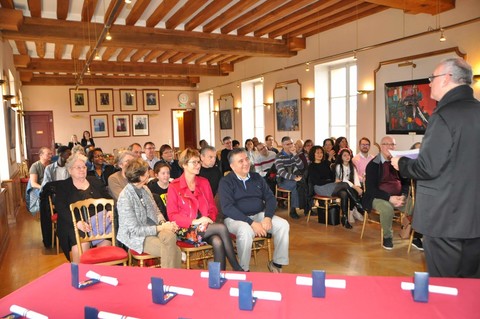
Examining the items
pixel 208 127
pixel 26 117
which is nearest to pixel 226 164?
pixel 208 127

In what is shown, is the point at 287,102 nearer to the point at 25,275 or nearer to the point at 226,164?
the point at 226,164

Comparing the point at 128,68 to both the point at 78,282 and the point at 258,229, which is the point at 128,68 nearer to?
the point at 258,229

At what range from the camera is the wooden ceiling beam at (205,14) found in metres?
7.17

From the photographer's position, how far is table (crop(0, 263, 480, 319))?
5.25ft

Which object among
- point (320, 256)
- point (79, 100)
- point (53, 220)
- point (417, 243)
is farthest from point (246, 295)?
point (79, 100)

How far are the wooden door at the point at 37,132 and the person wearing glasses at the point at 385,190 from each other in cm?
1392

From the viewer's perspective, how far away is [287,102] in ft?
36.5

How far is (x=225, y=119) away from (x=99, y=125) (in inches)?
222

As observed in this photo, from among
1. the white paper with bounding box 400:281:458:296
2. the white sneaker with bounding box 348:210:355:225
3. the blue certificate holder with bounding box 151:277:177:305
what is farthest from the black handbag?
the blue certificate holder with bounding box 151:277:177:305

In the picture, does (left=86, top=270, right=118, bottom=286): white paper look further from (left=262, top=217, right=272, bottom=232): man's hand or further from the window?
the window

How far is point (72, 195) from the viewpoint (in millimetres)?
3898

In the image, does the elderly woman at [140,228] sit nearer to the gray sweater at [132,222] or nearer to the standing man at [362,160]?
the gray sweater at [132,222]

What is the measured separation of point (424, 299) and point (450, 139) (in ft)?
2.97

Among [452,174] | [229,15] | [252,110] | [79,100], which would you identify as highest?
[229,15]
